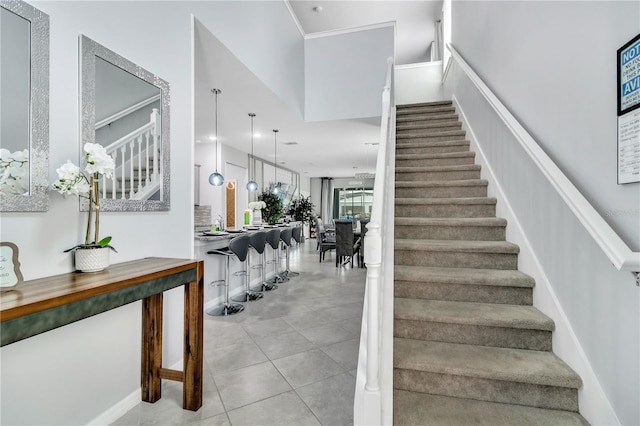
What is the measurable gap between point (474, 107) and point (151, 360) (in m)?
4.03

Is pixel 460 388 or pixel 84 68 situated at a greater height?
pixel 84 68

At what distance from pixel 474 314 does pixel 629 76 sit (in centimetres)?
134

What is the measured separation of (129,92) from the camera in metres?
1.85

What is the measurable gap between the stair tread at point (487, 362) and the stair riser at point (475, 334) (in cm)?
3

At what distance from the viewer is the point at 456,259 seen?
225 centimetres

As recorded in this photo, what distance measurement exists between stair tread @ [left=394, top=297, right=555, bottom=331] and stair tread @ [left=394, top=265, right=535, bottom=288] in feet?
0.47

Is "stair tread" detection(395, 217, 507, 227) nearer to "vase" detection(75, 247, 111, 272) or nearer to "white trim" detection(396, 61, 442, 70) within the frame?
"vase" detection(75, 247, 111, 272)

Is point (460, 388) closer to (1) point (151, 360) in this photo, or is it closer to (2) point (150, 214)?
(1) point (151, 360)

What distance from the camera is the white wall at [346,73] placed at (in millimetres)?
4676

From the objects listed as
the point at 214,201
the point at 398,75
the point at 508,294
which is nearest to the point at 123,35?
the point at 508,294

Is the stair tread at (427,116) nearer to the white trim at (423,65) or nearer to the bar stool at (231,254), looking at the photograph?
the white trim at (423,65)

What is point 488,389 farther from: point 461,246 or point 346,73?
point 346,73

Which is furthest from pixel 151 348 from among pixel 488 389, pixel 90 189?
pixel 488 389

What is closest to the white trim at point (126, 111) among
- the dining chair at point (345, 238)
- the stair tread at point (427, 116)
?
the stair tread at point (427, 116)
